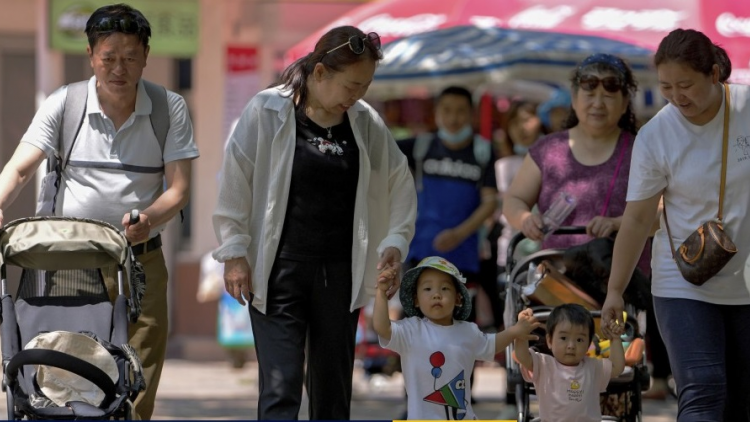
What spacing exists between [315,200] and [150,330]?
1103 millimetres

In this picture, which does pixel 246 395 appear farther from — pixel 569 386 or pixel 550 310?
pixel 569 386

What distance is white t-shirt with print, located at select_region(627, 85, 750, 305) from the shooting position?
6551mm

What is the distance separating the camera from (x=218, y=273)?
1521cm

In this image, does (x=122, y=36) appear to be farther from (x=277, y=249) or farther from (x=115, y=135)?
(x=277, y=249)

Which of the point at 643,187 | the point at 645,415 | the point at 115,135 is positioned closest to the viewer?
the point at 643,187

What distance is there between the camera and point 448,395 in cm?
678

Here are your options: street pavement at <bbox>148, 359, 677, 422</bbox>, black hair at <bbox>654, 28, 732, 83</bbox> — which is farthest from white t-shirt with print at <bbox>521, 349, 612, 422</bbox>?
street pavement at <bbox>148, 359, 677, 422</bbox>

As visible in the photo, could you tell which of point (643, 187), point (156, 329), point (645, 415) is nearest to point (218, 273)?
point (645, 415)

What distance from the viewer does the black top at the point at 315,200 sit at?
6.76 meters

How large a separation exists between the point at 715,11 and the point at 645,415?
3.13 meters

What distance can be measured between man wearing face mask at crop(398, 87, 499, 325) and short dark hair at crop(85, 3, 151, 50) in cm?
400

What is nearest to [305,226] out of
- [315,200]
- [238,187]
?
[315,200]

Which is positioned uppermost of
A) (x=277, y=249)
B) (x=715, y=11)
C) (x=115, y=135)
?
(x=715, y=11)

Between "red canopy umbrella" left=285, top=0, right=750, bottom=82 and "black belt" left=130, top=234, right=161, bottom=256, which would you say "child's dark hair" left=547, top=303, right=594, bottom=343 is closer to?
"black belt" left=130, top=234, right=161, bottom=256
